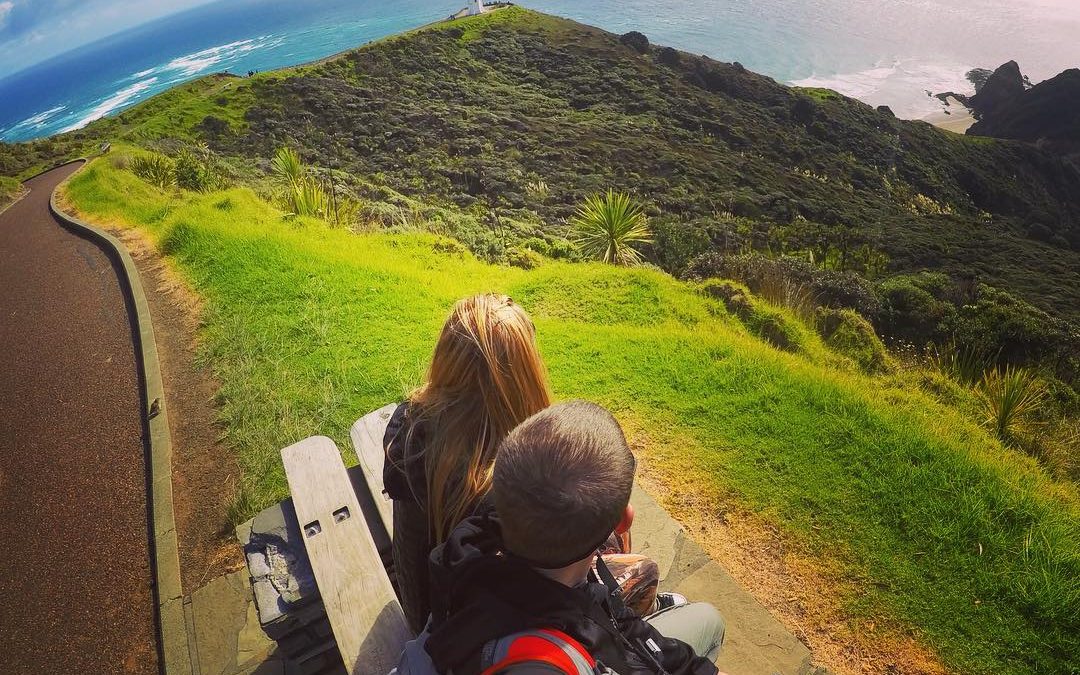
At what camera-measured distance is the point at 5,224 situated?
13383 millimetres

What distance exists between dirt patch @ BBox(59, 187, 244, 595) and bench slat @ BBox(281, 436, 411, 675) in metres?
1.45

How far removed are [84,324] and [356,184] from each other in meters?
13.8

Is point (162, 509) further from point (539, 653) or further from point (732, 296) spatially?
point (732, 296)

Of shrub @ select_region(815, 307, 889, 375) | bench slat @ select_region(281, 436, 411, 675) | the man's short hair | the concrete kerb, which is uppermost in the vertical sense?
the man's short hair

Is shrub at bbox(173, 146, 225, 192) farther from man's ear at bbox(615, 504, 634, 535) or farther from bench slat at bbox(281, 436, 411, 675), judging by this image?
man's ear at bbox(615, 504, 634, 535)

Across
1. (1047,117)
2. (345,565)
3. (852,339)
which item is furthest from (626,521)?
(1047,117)

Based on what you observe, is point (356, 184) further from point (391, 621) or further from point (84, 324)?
point (391, 621)

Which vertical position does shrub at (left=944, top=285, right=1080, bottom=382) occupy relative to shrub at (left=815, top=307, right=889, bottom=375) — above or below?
below

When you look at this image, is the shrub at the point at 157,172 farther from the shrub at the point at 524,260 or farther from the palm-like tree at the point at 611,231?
the palm-like tree at the point at 611,231

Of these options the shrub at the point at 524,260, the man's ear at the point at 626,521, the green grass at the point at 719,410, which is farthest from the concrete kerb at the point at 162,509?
the shrub at the point at 524,260

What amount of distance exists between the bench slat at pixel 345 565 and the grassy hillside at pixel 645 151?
8.76 m

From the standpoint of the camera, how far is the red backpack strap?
109 cm

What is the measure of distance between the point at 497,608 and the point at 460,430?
84cm

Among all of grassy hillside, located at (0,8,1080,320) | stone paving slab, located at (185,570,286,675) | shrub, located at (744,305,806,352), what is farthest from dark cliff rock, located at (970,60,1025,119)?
stone paving slab, located at (185,570,286,675)
